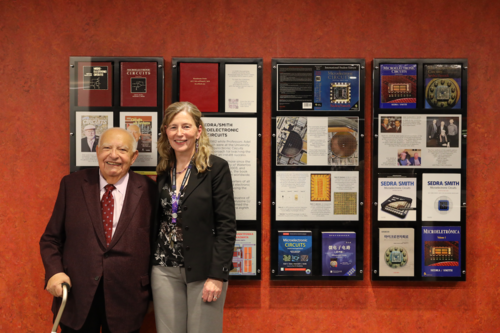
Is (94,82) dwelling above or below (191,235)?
above

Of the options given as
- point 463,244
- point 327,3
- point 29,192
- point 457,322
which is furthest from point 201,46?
point 457,322

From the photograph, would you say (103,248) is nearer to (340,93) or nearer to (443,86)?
(340,93)

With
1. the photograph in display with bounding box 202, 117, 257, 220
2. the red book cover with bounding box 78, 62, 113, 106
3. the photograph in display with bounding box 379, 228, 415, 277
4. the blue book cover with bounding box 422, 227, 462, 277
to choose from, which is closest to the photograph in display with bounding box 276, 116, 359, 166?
the photograph in display with bounding box 202, 117, 257, 220

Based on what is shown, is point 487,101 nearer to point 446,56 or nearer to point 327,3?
point 446,56

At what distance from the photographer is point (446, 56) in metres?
2.31

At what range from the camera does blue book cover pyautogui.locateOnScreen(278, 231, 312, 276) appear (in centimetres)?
228

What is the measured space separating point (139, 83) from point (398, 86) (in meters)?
1.78

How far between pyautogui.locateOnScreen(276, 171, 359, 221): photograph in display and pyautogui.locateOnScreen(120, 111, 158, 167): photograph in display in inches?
34.8

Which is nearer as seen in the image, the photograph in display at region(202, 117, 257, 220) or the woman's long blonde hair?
the woman's long blonde hair

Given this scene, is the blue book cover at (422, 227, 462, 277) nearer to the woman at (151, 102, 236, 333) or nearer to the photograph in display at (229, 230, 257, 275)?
the photograph in display at (229, 230, 257, 275)

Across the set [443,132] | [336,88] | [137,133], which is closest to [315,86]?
[336,88]

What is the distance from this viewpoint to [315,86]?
227cm

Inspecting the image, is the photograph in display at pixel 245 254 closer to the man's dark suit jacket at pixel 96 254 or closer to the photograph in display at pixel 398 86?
the man's dark suit jacket at pixel 96 254

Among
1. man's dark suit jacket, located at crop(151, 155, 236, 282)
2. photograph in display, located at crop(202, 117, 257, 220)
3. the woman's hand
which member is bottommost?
the woman's hand
